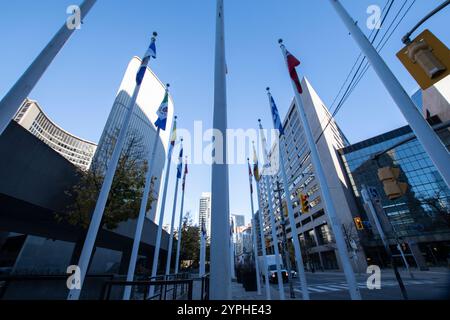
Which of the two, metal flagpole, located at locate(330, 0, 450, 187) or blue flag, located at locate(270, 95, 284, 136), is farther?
blue flag, located at locate(270, 95, 284, 136)

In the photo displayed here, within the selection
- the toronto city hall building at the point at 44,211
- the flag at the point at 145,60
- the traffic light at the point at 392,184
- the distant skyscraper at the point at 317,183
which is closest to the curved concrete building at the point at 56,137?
the toronto city hall building at the point at 44,211

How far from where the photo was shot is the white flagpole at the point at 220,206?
3.08m

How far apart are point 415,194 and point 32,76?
63547 mm

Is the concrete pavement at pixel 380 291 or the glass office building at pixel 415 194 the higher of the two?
the glass office building at pixel 415 194

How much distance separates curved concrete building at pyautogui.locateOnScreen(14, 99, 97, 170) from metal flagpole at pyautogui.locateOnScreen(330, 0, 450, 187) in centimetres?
10578

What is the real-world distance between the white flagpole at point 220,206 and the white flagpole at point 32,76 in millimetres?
4077

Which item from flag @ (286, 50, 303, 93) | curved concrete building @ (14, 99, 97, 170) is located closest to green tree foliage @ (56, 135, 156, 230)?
flag @ (286, 50, 303, 93)

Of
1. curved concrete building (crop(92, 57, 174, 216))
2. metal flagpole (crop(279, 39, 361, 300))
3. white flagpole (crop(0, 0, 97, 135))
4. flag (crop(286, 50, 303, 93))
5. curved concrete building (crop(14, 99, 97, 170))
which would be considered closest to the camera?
white flagpole (crop(0, 0, 97, 135))

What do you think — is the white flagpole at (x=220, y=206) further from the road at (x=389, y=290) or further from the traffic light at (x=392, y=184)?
the traffic light at (x=392, y=184)

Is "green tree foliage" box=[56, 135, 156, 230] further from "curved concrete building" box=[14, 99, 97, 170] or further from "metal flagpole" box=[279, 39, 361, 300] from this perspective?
"curved concrete building" box=[14, 99, 97, 170]

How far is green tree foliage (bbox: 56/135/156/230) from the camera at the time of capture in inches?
443

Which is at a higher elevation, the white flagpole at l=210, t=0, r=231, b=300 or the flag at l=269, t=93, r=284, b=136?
the flag at l=269, t=93, r=284, b=136
